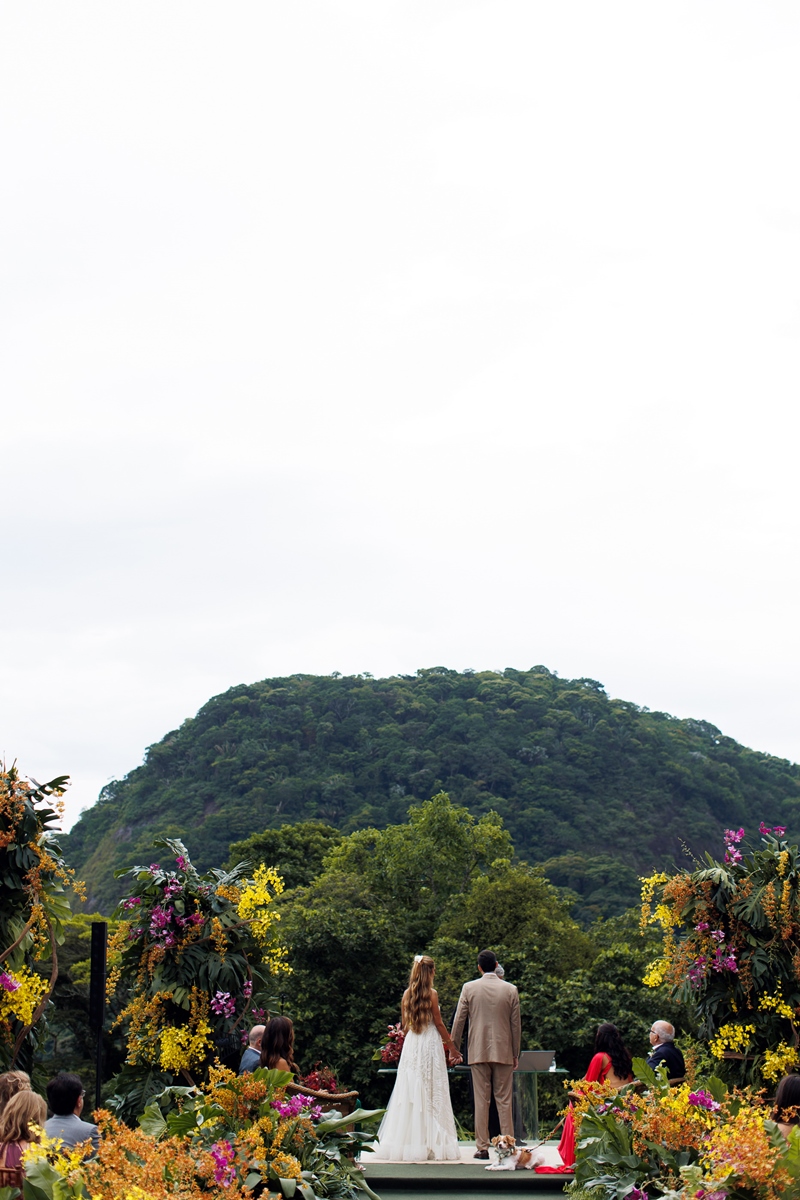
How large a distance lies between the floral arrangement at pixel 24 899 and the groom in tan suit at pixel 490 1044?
3072 millimetres

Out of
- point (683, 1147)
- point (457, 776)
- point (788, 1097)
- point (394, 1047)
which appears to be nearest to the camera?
point (683, 1147)

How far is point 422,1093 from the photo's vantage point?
8.51 m

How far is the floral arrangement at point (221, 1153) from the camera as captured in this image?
12.3ft

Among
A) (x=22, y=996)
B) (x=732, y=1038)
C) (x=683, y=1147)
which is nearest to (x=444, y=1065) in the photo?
(x=732, y=1038)

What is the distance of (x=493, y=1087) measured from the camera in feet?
28.2

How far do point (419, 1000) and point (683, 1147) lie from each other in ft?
12.7

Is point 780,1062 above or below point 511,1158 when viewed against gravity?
above

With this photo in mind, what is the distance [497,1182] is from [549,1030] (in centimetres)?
1001

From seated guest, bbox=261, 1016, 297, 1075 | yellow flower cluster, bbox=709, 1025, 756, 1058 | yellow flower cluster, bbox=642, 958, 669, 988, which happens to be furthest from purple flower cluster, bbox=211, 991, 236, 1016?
yellow flower cluster, bbox=709, 1025, 756, 1058

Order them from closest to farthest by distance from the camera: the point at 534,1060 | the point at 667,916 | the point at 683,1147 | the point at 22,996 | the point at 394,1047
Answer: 1. the point at 683,1147
2. the point at 22,996
3. the point at 667,916
4. the point at 534,1060
5. the point at 394,1047

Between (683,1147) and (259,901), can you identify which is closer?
(683,1147)

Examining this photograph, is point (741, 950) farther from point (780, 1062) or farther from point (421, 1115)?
point (421, 1115)

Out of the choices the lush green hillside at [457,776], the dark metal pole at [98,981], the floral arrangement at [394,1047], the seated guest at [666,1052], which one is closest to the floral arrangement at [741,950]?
the seated guest at [666,1052]

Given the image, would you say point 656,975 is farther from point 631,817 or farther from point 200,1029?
point 631,817
